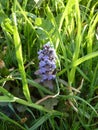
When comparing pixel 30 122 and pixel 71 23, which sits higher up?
pixel 71 23

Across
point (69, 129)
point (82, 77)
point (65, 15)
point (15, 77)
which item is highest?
point (65, 15)

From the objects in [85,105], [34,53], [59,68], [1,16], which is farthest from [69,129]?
[1,16]

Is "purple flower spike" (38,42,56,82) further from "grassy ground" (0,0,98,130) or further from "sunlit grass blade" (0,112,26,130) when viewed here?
"sunlit grass blade" (0,112,26,130)

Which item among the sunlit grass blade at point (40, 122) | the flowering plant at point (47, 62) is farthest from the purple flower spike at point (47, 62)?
the sunlit grass blade at point (40, 122)

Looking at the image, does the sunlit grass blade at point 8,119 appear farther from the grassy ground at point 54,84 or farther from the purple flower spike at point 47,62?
the purple flower spike at point 47,62

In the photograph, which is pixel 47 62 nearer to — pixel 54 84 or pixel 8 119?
pixel 54 84

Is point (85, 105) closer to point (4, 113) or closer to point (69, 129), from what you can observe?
point (69, 129)

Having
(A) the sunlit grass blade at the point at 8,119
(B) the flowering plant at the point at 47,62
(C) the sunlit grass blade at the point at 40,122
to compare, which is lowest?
(C) the sunlit grass blade at the point at 40,122

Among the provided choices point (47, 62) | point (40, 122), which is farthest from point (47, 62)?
point (40, 122)
